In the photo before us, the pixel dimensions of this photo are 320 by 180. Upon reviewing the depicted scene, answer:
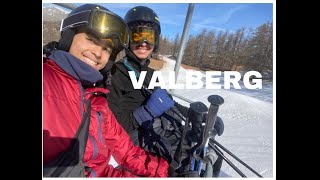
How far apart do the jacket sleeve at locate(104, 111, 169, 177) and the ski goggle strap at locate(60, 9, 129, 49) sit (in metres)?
0.51

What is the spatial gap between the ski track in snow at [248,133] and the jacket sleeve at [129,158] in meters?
1.16

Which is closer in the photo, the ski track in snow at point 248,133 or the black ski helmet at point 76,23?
the black ski helmet at point 76,23

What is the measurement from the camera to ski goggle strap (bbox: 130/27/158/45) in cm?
210

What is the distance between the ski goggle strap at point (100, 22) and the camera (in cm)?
138

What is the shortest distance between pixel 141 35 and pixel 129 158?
108 centimetres

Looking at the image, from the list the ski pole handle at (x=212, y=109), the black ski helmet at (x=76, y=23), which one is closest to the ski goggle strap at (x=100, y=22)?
the black ski helmet at (x=76, y=23)

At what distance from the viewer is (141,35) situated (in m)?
2.12

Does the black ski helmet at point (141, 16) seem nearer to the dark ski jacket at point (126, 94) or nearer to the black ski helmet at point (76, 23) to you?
the dark ski jacket at point (126, 94)

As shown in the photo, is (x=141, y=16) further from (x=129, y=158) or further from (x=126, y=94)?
(x=129, y=158)

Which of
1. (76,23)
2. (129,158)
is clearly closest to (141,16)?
(76,23)

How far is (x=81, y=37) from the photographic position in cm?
137
